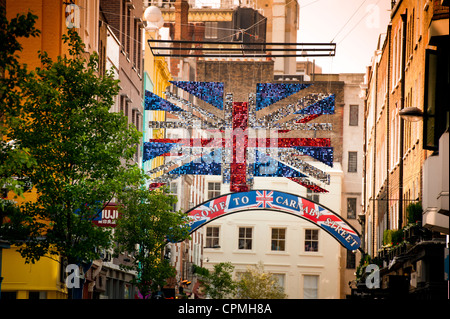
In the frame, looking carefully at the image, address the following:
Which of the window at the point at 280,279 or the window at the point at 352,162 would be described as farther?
the window at the point at 352,162

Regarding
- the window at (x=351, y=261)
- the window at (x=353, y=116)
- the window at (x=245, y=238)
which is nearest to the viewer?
the window at (x=351, y=261)

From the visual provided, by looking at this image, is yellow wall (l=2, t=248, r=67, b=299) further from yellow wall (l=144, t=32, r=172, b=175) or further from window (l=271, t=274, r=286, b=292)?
window (l=271, t=274, r=286, b=292)

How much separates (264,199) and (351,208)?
38.5m

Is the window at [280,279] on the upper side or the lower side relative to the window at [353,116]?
lower

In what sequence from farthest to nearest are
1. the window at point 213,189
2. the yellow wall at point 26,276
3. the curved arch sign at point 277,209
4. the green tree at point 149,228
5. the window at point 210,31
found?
the window at point 210,31 < the window at point 213,189 < the curved arch sign at point 277,209 < the green tree at point 149,228 < the yellow wall at point 26,276

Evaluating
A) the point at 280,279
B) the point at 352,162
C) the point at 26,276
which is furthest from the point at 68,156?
the point at 352,162

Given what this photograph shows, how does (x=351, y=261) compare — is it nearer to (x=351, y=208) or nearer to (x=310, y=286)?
(x=310, y=286)

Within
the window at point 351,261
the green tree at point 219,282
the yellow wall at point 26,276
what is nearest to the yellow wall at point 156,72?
the green tree at point 219,282

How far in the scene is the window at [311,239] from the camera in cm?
7606

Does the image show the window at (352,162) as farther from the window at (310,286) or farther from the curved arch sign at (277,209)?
the curved arch sign at (277,209)

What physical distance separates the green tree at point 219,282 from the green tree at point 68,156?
4201cm

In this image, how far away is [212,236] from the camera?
77.6 meters

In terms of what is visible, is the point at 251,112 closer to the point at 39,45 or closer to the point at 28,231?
the point at 39,45

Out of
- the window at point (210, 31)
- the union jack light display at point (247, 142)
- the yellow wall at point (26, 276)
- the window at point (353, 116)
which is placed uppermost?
the window at point (210, 31)
